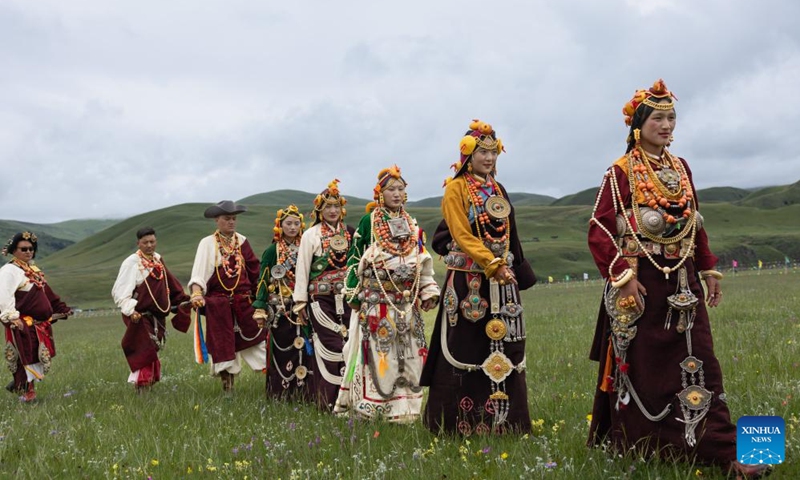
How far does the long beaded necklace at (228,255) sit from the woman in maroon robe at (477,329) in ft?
16.5

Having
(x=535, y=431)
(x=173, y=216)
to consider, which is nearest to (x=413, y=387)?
(x=535, y=431)

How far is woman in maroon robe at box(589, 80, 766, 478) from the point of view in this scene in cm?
510

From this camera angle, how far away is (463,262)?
273 inches

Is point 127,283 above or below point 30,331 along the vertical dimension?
above

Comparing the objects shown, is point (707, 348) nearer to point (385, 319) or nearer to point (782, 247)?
point (385, 319)

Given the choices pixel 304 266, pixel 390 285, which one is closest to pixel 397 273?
pixel 390 285

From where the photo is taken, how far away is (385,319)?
8266 mm

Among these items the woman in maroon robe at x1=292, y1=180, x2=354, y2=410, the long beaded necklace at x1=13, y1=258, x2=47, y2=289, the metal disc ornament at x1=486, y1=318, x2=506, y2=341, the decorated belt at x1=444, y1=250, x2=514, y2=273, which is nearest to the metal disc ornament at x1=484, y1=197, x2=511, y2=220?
the decorated belt at x1=444, y1=250, x2=514, y2=273

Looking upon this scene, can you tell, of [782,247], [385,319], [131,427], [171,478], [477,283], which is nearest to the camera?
[171,478]

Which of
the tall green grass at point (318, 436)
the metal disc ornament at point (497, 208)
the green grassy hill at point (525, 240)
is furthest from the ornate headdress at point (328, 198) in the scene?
the green grassy hill at point (525, 240)

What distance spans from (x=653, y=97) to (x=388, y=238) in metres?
3.64

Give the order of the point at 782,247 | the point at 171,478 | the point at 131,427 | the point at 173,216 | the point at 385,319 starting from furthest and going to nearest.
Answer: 1. the point at 173,216
2. the point at 782,247
3. the point at 385,319
4. the point at 131,427
5. the point at 171,478

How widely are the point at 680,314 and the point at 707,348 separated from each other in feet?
1.00

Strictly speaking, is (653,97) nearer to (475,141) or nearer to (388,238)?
(475,141)
